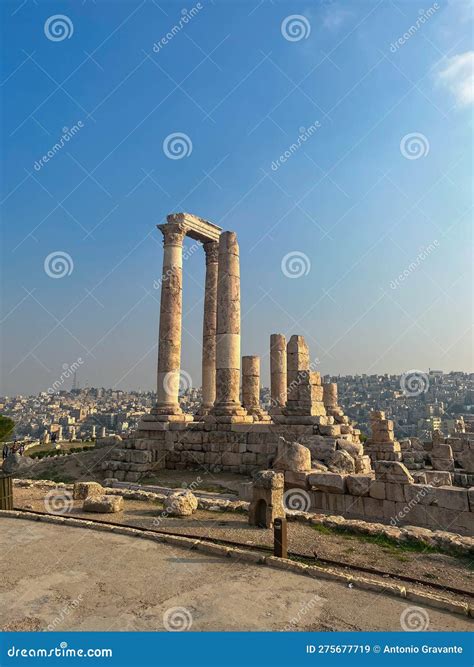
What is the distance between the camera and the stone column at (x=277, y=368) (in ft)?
83.6

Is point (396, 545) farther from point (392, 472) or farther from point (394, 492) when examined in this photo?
point (392, 472)

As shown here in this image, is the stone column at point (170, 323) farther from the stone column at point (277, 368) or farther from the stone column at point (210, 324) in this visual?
the stone column at point (277, 368)

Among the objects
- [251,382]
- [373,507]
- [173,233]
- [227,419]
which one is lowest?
[373,507]

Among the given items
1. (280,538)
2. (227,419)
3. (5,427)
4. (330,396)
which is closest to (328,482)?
(280,538)

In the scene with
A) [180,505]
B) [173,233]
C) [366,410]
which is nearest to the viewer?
[180,505]

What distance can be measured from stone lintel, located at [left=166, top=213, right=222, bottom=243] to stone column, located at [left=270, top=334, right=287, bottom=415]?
6789mm

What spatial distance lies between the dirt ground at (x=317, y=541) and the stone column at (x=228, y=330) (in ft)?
A: 27.5

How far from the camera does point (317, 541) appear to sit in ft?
25.7

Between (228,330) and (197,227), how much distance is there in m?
6.09

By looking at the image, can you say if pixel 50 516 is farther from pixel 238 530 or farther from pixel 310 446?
pixel 310 446

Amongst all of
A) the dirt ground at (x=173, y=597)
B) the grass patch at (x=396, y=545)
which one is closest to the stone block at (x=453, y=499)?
the grass patch at (x=396, y=545)

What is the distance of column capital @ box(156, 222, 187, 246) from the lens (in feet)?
69.3

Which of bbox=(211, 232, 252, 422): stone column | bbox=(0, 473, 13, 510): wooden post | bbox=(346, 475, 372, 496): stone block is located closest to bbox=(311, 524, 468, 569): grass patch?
bbox=(346, 475, 372, 496): stone block

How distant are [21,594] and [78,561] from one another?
49.2 inches
